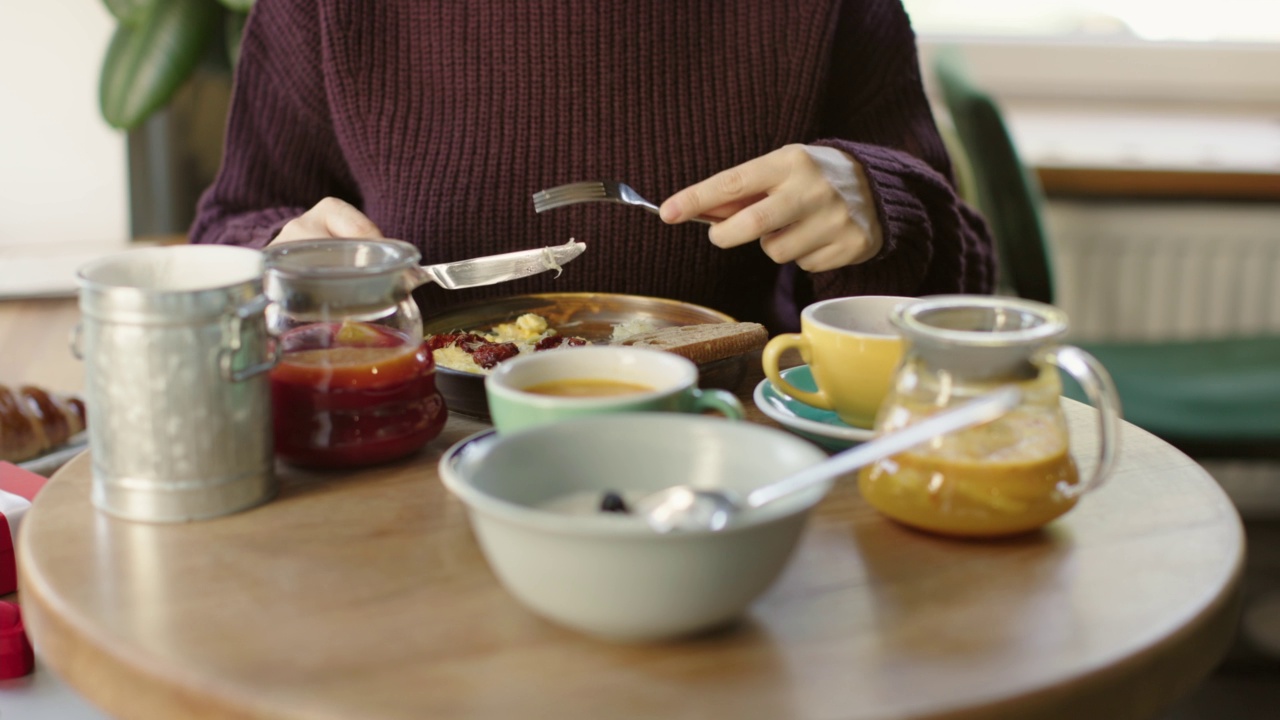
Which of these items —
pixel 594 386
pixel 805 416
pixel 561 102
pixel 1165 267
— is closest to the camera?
pixel 594 386

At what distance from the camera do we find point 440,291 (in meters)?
1.40

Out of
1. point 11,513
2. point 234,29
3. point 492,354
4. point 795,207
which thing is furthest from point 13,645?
point 234,29

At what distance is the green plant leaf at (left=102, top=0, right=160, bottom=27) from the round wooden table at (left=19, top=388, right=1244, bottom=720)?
5.85ft

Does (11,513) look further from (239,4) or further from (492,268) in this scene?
(239,4)

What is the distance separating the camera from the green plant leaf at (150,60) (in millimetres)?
2266

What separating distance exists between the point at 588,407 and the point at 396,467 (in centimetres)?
20

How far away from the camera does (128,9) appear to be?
228 centimetres

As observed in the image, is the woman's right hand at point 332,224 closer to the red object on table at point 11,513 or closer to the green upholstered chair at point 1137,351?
the red object on table at point 11,513

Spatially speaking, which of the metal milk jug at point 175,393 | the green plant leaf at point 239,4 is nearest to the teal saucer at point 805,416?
the metal milk jug at point 175,393

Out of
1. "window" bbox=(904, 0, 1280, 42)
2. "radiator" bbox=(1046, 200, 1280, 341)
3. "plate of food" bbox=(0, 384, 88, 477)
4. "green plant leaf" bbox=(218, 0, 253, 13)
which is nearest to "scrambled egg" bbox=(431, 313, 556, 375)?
"plate of food" bbox=(0, 384, 88, 477)

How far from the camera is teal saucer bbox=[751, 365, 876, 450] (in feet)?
2.66

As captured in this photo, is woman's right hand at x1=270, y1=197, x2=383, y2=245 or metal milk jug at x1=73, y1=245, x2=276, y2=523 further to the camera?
woman's right hand at x1=270, y1=197, x2=383, y2=245

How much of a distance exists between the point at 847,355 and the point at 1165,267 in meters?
2.25

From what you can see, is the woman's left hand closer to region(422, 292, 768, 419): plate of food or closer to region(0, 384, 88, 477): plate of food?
region(422, 292, 768, 419): plate of food
